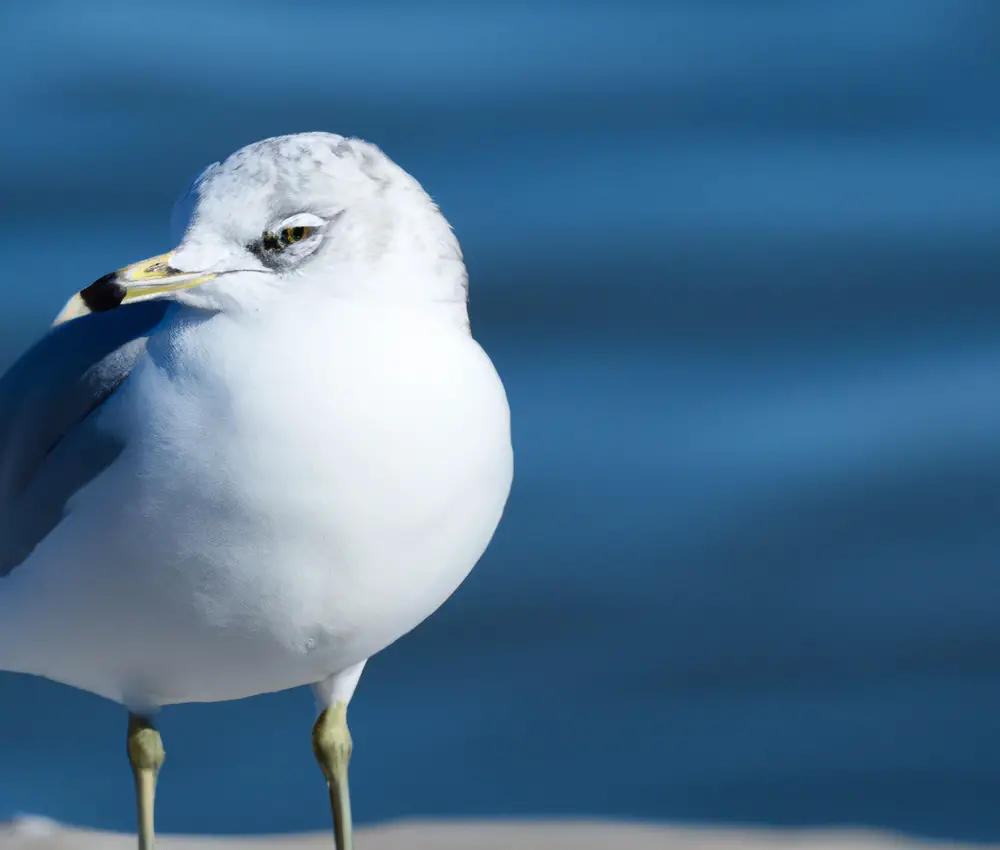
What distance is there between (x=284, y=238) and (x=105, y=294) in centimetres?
21

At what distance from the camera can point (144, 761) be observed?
2.52 meters

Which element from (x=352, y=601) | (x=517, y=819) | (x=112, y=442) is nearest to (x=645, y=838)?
(x=517, y=819)

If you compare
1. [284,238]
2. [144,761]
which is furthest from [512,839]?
[284,238]

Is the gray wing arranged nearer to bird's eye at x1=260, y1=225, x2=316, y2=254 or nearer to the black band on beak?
the black band on beak

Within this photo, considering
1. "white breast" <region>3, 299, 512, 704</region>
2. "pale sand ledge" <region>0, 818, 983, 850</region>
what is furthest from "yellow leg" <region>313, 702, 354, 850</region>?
"pale sand ledge" <region>0, 818, 983, 850</region>

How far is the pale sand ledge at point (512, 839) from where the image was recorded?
316 cm

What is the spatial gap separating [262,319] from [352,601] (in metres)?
0.34

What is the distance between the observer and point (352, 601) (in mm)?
2193

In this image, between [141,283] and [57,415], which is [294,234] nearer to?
[141,283]

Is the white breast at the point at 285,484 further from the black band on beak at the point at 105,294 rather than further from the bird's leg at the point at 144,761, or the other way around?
the bird's leg at the point at 144,761

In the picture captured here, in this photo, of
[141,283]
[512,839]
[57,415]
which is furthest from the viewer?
[512,839]

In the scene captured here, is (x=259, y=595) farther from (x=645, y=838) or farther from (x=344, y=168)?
(x=645, y=838)

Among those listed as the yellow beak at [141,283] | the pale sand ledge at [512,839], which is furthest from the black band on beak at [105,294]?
the pale sand ledge at [512,839]

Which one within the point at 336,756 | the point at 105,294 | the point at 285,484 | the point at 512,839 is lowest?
the point at 512,839
